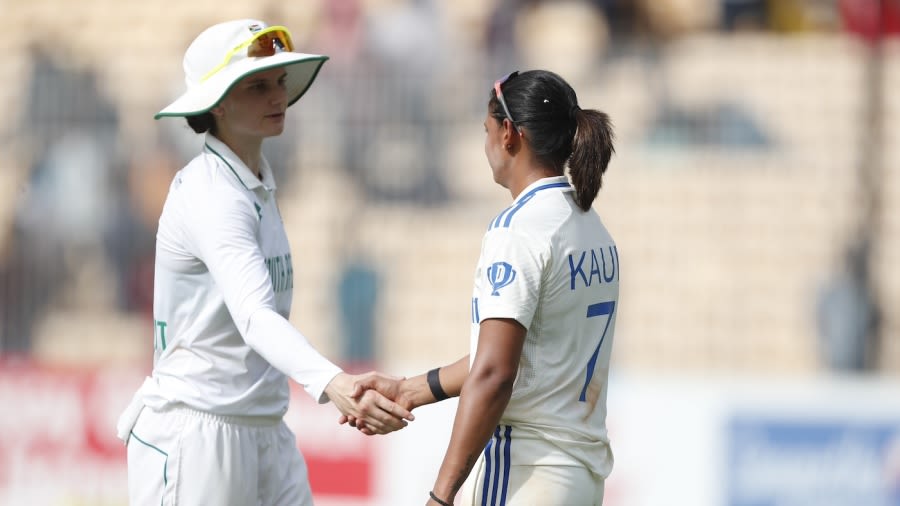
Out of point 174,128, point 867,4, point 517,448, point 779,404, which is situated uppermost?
point 867,4

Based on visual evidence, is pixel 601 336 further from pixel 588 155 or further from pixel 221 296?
pixel 221 296

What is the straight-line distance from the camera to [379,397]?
14.0ft

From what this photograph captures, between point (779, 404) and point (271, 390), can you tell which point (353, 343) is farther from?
point (271, 390)

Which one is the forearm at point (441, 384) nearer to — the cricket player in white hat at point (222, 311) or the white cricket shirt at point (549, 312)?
the cricket player in white hat at point (222, 311)

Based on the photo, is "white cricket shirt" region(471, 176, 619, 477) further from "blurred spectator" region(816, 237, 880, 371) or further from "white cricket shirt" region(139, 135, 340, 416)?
"blurred spectator" region(816, 237, 880, 371)

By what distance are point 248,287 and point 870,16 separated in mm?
6128

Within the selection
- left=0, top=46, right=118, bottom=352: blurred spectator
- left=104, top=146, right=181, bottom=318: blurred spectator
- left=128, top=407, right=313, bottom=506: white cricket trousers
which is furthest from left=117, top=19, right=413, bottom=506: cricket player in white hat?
left=0, top=46, right=118, bottom=352: blurred spectator

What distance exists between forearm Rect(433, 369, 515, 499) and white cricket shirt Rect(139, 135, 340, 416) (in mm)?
517

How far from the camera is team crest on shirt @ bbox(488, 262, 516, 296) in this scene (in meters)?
3.78

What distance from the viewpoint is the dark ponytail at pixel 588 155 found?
3.92 m

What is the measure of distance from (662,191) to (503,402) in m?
5.20

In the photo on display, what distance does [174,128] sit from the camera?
888cm

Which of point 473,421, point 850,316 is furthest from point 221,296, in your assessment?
point 850,316

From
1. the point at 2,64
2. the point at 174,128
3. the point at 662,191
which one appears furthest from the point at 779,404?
the point at 2,64
